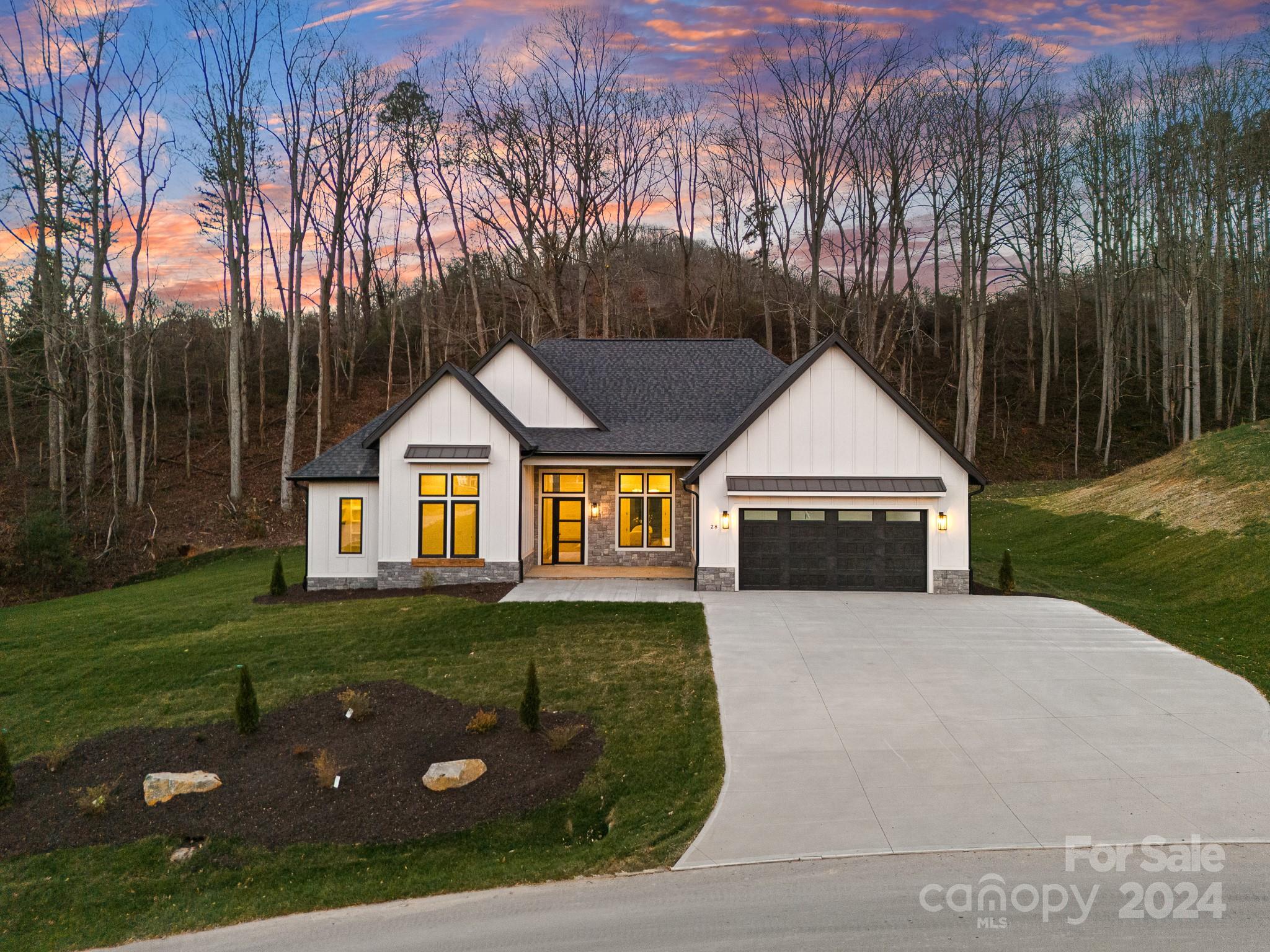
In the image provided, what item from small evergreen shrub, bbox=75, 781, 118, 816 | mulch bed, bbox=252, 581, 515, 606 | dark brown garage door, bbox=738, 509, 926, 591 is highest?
dark brown garage door, bbox=738, 509, 926, 591

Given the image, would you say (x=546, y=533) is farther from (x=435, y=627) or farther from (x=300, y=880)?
(x=300, y=880)

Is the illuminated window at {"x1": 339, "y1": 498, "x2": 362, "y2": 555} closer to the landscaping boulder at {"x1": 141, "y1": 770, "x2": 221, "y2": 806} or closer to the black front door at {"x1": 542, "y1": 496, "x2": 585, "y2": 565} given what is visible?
the black front door at {"x1": 542, "y1": 496, "x2": 585, "y2": 565}

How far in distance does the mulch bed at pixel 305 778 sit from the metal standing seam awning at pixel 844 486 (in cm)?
775

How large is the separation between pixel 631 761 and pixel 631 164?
28.9 meters

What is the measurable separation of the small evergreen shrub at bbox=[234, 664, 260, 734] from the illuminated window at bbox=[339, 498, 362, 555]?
7.99 metres

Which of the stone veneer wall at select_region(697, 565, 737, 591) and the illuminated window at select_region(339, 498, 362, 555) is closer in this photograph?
the stone veneer wall at select_region(697, 565, 737, 591)

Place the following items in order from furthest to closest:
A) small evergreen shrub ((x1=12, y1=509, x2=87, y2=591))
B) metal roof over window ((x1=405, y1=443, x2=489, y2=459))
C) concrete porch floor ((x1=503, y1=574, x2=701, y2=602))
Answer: small evergreen shrub ((x1=12, y1=509, x2=87, y2=591)), metal roof over window ((x1=405, y1=443, x2=489, y2=459)), concrete porch floor ((x1=503, y1=574, x2=701, y2=602))

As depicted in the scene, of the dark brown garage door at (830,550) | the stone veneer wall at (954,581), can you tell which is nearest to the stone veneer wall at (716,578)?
the dark brown garage door at (830,550)

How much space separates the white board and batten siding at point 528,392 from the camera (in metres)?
19.0

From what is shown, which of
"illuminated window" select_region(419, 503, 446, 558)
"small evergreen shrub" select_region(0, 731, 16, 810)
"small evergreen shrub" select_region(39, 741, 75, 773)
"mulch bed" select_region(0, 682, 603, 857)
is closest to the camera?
"mulch bed" select_region(0, 682, 603, 857)

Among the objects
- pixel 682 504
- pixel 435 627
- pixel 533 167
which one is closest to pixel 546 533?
pixel 682 504

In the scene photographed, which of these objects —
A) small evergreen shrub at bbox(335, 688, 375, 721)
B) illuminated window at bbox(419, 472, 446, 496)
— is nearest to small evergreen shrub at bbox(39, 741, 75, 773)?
small evergreen shrub at bbox(335, 688, 375, 721)

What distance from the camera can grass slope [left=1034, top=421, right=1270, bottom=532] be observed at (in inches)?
688

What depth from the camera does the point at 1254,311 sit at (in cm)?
3500
